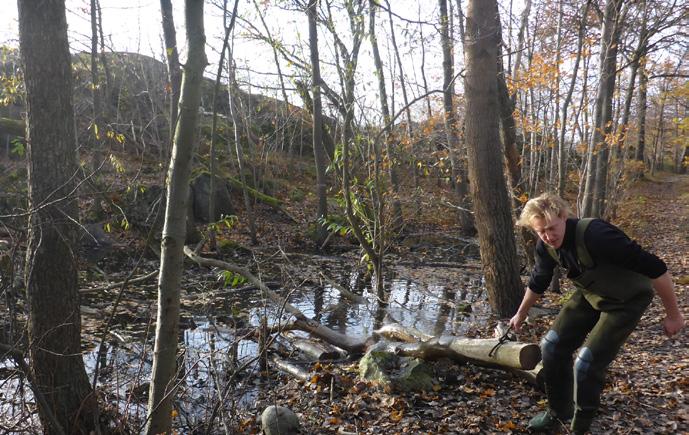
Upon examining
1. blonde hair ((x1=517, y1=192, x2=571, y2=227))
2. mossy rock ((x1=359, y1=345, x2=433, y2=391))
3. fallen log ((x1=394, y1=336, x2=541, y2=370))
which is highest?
blonde hair ((x1=517, y1=192, x2=571, y2=227))

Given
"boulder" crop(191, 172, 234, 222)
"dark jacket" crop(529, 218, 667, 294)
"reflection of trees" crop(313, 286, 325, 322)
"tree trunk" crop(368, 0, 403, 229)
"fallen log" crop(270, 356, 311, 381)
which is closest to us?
"dark jacket" crop(529, 218, 667, 294)

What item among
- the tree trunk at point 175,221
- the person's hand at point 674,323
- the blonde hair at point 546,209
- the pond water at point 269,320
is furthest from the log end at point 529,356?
the tree trunk at point 175,221

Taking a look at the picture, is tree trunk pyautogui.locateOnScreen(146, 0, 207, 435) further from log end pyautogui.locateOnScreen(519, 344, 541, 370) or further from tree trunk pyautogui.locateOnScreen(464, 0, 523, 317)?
tree trunk pyautogui.locateOnScreen(464, 0, 523, 317)

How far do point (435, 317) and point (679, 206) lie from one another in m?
22.1

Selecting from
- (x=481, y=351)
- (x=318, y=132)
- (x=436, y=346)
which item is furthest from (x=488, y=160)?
(x=318, y=132)

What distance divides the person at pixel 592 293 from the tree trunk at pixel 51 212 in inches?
138

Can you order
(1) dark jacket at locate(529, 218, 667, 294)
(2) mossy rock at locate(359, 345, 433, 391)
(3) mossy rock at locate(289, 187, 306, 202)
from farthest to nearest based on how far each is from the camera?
(3) mossy rock at locate(289, 187, 306, 202)
(2) mossy rock at locate(359, 345, 433, 391)
(1) dark jacket at locate(529, 218, 667, 294)

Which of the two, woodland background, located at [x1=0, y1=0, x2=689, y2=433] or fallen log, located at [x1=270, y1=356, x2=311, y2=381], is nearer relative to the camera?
woodland background, located at [x1=0, y1=0, x2=689, y2=433]

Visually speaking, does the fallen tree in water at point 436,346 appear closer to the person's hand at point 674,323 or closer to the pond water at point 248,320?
the pond water at point 248,320

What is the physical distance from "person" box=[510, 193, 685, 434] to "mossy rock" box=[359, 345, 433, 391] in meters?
1.50

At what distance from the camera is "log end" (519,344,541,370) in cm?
414

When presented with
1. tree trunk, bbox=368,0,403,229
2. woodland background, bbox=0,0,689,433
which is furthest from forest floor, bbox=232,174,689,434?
tree trunk, bbox=368,0,403,229

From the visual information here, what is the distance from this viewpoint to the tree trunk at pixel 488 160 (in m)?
6.67

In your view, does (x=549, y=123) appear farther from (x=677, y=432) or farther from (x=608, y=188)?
(x=677, y=432)
